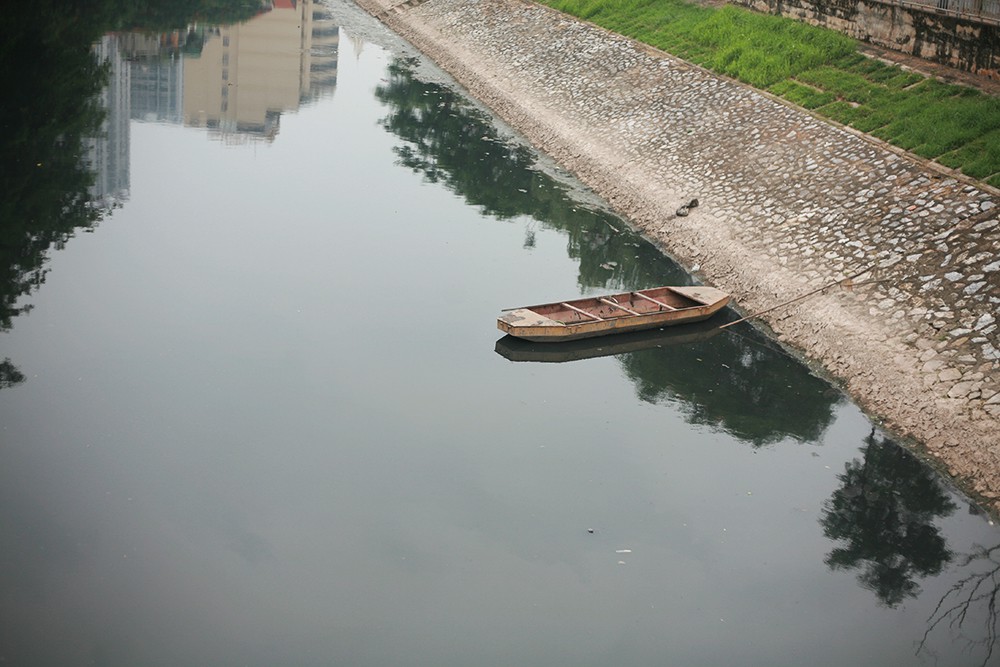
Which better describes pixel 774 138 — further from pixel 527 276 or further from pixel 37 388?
pixel 37 388

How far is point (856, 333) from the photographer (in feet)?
62.3

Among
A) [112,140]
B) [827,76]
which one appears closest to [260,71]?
[112,140]

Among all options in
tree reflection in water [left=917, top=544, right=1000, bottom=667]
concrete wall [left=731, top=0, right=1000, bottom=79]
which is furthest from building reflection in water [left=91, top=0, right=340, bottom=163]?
tree reflection in water [left=917, top=544, right=1000, bottom=667]

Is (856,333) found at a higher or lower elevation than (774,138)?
lower

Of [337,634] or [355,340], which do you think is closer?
[337,634]

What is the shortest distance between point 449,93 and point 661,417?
Result: 2444 centimetres

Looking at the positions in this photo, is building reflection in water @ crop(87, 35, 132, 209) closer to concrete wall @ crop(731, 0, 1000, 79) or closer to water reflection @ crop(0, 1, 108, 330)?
water reflection @ crop(0, 1, 108, 330)

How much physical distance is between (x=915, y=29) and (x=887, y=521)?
1751 centimetres

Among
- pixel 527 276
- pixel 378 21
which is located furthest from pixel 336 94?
pixel 527 276

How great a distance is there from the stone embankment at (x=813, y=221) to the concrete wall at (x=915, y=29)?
379cm

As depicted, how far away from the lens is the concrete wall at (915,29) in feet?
86.1

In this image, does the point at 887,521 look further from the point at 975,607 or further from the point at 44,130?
the point at 44,130

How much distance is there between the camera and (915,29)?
94.0ft

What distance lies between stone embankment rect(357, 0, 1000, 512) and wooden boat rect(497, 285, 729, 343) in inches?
54.7
